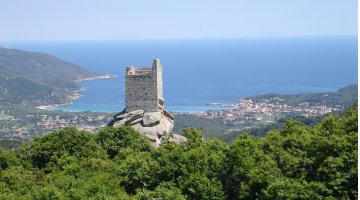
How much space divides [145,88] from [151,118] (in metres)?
1.73

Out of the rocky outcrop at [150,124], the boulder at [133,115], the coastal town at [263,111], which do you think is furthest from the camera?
the coastal town at [263,111]

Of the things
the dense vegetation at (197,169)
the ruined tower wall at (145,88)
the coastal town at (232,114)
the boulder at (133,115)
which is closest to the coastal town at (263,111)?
the coastal town at (232,114)

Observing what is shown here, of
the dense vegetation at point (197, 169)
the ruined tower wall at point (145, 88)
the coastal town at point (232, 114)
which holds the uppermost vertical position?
the ruined tower wall at point (145, 88)

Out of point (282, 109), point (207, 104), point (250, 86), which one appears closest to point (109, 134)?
point (282, 109)

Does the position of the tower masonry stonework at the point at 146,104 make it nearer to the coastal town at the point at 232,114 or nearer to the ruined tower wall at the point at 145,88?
the ruined tower wall at the point at 145,88

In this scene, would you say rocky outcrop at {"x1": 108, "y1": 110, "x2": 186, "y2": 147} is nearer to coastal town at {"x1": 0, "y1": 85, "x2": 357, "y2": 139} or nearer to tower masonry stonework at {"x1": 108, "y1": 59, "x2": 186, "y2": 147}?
tower masonry stonework at {"x1": 108, "y1": 59, "x2": 186, "y2": 147}

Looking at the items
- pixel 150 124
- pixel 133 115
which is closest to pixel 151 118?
pixel 150 124

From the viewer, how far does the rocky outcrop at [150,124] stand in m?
31.1

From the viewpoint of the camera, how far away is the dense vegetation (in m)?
18.2

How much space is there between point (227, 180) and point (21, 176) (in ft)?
31.1

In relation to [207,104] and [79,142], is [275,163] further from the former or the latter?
[207,104]

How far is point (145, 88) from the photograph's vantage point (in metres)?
31.4

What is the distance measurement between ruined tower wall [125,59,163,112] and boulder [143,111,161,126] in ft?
0.79

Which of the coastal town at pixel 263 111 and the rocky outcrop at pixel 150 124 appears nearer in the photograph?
the rocky outcrop at pixel 150 124
